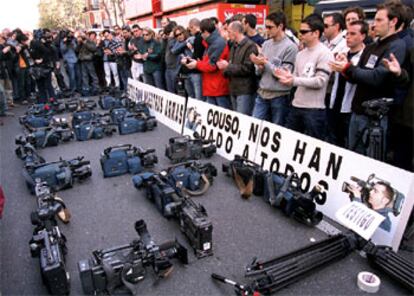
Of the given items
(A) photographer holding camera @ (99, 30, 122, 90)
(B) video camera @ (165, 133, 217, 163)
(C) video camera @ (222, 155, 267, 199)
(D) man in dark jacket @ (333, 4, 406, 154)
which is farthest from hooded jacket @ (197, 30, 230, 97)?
(A) photographer holding camera @ (99, 30, 122, 90)

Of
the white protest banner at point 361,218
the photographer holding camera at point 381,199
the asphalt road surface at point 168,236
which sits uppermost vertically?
the photographer holding camera at point 381,199

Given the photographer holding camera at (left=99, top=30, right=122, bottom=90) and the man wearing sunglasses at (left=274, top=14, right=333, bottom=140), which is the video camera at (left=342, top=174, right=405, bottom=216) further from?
the photographer holding camera at (left=99, top=30, right=122, bottom=90)

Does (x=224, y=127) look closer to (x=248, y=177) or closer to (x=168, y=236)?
(x=248, y=177)

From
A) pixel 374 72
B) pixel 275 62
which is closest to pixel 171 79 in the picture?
pixel 275 62

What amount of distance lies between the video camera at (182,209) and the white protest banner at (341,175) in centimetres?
128

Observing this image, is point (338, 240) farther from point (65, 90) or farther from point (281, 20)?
point (65, 90)

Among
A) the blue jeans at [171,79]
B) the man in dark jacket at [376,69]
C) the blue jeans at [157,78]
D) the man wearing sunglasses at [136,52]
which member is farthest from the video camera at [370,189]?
the man wearing sunglasses at [136,52]

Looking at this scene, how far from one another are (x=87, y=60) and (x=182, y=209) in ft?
28.6

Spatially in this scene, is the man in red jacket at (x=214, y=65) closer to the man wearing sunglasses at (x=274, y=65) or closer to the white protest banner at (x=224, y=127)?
the white protest banner at (x=224, y=127)

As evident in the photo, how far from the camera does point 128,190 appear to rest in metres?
4.20

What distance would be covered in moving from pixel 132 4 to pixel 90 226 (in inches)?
696

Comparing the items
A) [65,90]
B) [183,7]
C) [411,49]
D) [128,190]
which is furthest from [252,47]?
[183,7]

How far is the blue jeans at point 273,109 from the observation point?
4.43 m

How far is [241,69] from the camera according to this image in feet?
15.6
